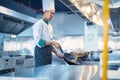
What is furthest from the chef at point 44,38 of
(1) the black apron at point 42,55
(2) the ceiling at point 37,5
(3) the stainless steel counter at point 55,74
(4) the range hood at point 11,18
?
(2) the ceiling at point 37,5

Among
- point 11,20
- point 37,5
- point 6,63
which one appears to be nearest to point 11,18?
point 11,20

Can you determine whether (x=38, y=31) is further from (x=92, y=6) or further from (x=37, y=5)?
(x=37, y=5)

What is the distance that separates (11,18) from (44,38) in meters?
1.28

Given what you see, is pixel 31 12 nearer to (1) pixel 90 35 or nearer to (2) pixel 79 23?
(1) pixel 90 35

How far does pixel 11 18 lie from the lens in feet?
11.3

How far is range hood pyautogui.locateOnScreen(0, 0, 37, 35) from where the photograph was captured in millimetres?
3074

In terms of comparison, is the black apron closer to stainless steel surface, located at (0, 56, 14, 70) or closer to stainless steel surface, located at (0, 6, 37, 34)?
stainless steel surface, located at (0, 56, 14, 70)

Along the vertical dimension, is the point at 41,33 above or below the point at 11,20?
below

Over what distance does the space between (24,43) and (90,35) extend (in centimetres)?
294

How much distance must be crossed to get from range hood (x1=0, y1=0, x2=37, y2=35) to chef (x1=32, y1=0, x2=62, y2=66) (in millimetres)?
837

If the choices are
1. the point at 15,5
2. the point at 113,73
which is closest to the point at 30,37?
the point at 15,5

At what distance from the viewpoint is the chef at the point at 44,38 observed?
227cm

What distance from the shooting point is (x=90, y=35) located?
8258 millimetres

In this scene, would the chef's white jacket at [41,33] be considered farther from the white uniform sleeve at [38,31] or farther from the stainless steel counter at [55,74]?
the stainless steel counter at [55,74]
